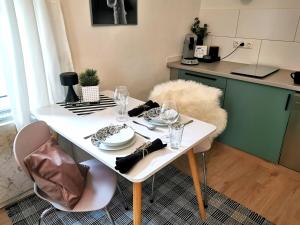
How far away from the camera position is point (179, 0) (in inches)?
95.5

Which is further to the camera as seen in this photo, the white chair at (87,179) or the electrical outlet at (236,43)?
the electrical outlet at (236,43)

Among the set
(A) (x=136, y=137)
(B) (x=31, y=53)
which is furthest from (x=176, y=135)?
(B) (x=31, y=53)

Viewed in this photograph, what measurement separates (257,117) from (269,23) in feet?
3.07

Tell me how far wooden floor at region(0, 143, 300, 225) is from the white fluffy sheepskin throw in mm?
423

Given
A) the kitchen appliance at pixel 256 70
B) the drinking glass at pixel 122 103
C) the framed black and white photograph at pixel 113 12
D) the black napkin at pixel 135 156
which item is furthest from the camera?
the kitchen appliance at pixel 256 70

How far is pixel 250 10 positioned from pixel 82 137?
213cm

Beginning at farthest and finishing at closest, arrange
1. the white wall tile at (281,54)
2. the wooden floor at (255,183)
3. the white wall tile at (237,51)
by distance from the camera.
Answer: the white wall tile at (237,51) < the white wall tile at (281,54) < the wooden floor at (255,183)

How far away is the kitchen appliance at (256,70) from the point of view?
2.07m

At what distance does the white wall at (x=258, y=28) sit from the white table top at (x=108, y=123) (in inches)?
56.8

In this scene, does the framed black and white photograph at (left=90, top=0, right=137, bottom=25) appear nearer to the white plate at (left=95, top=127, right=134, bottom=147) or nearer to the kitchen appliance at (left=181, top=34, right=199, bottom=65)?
the kitchen appliance at (left=181, top=34, right=199, bottom=65)

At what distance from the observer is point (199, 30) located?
8.69 feet

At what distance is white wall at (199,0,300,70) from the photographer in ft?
7.10

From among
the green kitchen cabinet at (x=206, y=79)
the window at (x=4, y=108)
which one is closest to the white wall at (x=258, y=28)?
the green kitchen cabinet at (x=206, y=79)

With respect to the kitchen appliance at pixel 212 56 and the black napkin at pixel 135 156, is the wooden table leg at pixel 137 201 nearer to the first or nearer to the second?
the black napkin at pixel 135 156
